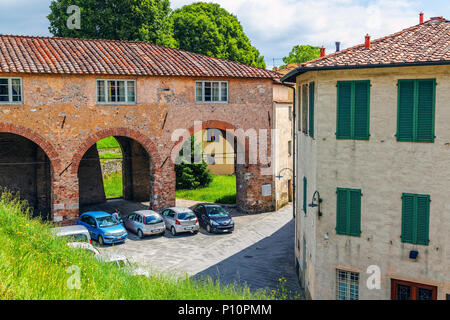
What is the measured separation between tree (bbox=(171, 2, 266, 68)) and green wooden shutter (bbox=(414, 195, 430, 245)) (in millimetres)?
38163

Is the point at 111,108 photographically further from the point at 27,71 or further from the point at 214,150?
the point at 214,150

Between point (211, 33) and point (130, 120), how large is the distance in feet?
84.2

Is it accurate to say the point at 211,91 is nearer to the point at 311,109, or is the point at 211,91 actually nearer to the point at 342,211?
the point at 311,109

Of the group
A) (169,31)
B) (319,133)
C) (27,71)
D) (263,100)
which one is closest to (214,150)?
(169,31)

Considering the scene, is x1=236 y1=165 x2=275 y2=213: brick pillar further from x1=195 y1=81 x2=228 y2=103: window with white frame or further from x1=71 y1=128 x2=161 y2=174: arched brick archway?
x1=71 y1=128 x2=161 y2=174: arched brick archway

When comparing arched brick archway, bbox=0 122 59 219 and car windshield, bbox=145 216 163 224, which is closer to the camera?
car windshield, bbox=145 216 163 224

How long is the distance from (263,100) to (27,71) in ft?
44.6

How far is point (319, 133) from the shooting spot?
1463cm

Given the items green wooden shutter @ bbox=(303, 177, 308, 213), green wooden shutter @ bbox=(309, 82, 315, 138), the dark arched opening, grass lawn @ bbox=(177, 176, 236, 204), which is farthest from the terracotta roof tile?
the dark arched opening

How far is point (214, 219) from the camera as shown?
26.6 metres

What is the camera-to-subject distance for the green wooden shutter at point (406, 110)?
43.7 feet

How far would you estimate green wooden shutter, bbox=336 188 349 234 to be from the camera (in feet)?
47.2

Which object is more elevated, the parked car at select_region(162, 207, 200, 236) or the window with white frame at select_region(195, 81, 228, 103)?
the window with white frame at select_region(195, 81, 228, 103)

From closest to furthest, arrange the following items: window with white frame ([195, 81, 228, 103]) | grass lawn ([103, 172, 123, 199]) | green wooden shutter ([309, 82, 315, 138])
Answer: green wooden shutter ([309, 82, 315, 138])
window with white frame ([195, 81, 228, 103])
grass lawn ([103, 172, 123, 199])
